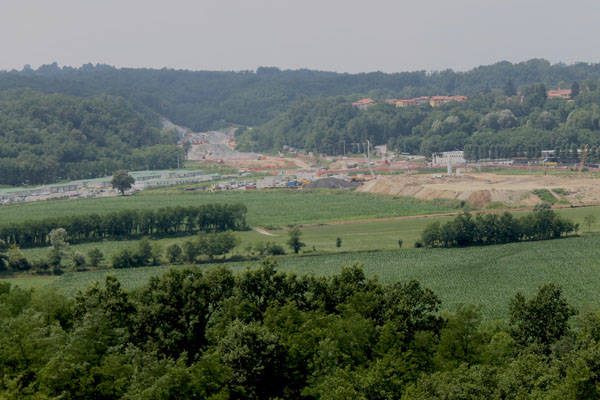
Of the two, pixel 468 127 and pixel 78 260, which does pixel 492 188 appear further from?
pixel 468 127

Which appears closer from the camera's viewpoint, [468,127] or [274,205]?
[274,205]

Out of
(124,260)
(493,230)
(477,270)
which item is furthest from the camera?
(493,230)

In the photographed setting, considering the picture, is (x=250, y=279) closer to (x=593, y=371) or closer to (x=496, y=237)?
(x=593, y=371)

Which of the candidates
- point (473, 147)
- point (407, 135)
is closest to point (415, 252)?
point (473, 147)

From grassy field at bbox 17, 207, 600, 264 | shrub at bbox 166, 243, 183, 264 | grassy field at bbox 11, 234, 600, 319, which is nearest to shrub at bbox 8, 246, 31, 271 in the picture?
grassy field at bbox 17, 207, 600, 264

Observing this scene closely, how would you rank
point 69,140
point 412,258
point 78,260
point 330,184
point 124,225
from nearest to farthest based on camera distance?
point 412,258 → point 78,260 → point 124,225 → point 330,184 → point 69,140

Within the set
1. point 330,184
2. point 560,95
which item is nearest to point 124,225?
point 330,184

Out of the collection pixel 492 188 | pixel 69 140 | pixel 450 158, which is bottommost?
pixel 492 188
